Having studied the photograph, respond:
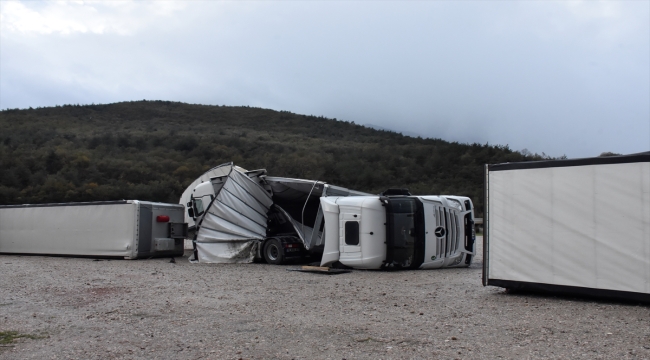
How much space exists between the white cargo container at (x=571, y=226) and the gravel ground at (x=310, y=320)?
34 centimetres

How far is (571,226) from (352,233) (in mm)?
5809

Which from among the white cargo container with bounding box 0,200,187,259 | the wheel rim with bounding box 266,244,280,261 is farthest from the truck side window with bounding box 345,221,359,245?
the white cargo container with bounding box 0,200,187,259

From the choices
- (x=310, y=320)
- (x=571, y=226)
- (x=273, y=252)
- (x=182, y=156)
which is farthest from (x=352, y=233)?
(x=182, y=156)

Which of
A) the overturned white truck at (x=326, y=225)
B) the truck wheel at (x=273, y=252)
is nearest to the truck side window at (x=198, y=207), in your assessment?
the overturned white truck at (x=326, y=225)

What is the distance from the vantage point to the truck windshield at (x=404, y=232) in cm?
1331

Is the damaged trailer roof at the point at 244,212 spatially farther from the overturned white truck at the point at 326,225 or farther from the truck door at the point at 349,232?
the truck door at the point at 349,232

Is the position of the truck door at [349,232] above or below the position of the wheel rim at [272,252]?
above

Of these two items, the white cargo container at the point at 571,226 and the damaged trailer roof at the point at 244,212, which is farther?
the damaged trailer roof at the point at 244,212

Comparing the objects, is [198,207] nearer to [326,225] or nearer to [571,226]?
[326,225]

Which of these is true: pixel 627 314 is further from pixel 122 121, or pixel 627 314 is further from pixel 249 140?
pixel 122 121

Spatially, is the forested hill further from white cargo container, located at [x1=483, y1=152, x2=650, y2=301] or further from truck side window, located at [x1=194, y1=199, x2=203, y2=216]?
white cargo container, located at [x1=483, y1=152, x2=650, y2=301]

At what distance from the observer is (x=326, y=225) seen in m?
13.8

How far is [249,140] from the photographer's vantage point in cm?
5984

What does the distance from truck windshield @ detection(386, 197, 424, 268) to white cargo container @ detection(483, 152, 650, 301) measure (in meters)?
3.82
